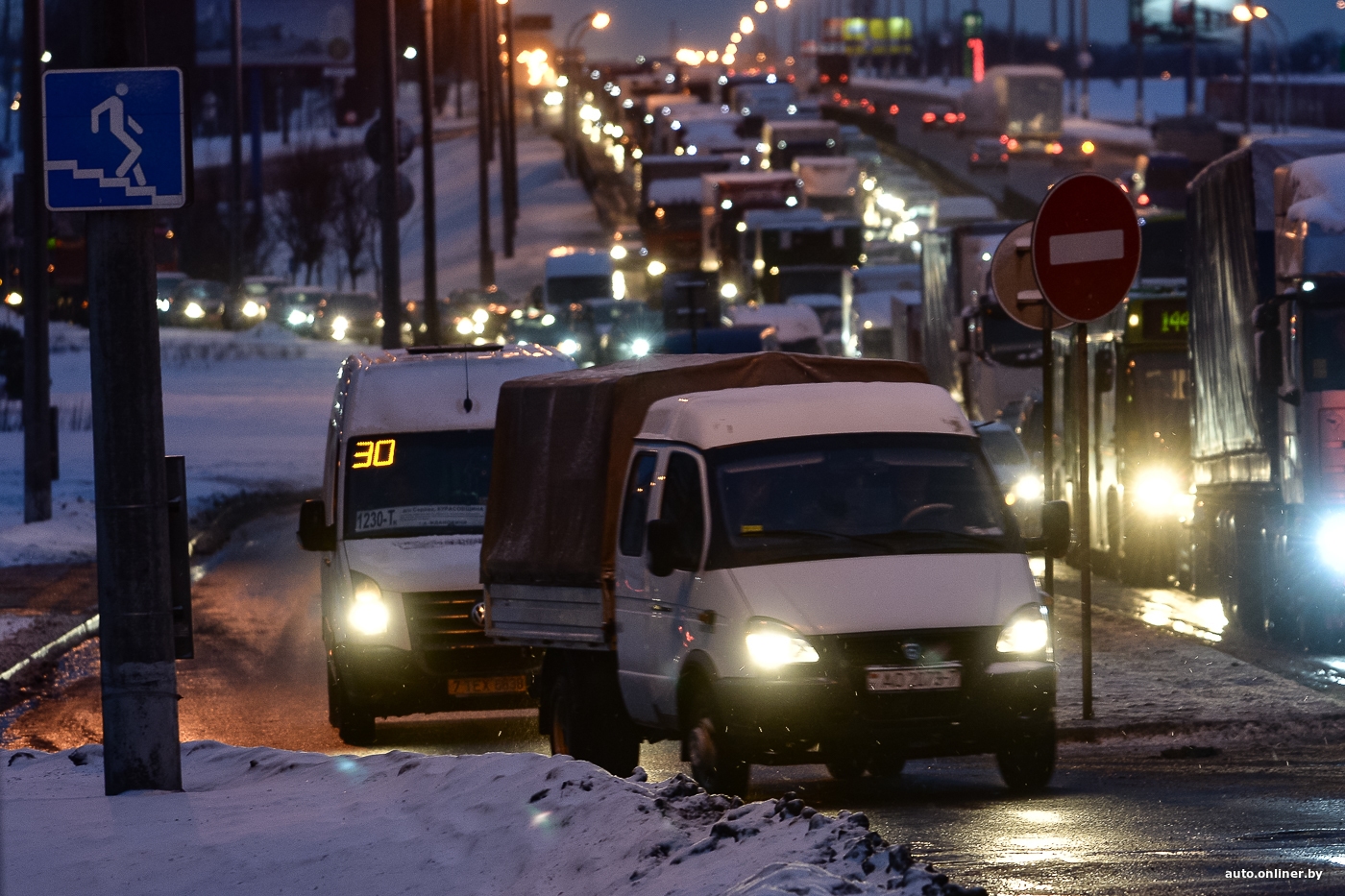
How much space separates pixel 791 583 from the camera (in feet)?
30.0

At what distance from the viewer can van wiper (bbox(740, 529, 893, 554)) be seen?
370 inches

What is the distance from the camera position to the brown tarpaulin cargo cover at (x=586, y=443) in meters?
10.7

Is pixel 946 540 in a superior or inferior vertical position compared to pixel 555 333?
superior

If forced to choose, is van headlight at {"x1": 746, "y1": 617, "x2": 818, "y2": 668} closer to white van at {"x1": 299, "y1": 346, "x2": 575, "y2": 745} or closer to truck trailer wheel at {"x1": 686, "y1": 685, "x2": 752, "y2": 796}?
truck trailer wheel at {"x1": 686, "y1": 685, "x2": 752, "y2": 796}

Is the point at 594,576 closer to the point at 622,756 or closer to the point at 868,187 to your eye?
the point at 622,756

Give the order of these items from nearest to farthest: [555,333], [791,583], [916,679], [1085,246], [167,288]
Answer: [916,679] → [791,583] → [1085,246] → [555,333] → [167,288]

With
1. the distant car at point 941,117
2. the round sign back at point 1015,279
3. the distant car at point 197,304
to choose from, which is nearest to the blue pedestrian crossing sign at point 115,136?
the round sign back at point 1015,279

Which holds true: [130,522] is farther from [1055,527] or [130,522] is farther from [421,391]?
[421,391]

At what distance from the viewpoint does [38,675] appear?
16.1 meters

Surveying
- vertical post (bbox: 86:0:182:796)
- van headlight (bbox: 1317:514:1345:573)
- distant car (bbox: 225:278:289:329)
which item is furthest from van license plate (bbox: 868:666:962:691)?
distant car (bbox: 225:278:289:329)

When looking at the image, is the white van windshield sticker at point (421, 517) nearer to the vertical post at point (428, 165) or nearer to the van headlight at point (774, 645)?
the van headlight at point (774, 645)

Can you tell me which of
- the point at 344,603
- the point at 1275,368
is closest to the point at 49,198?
the point at 344,603

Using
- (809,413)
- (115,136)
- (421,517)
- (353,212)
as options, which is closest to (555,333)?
(421,517)

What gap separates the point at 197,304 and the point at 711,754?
71.6 metres
